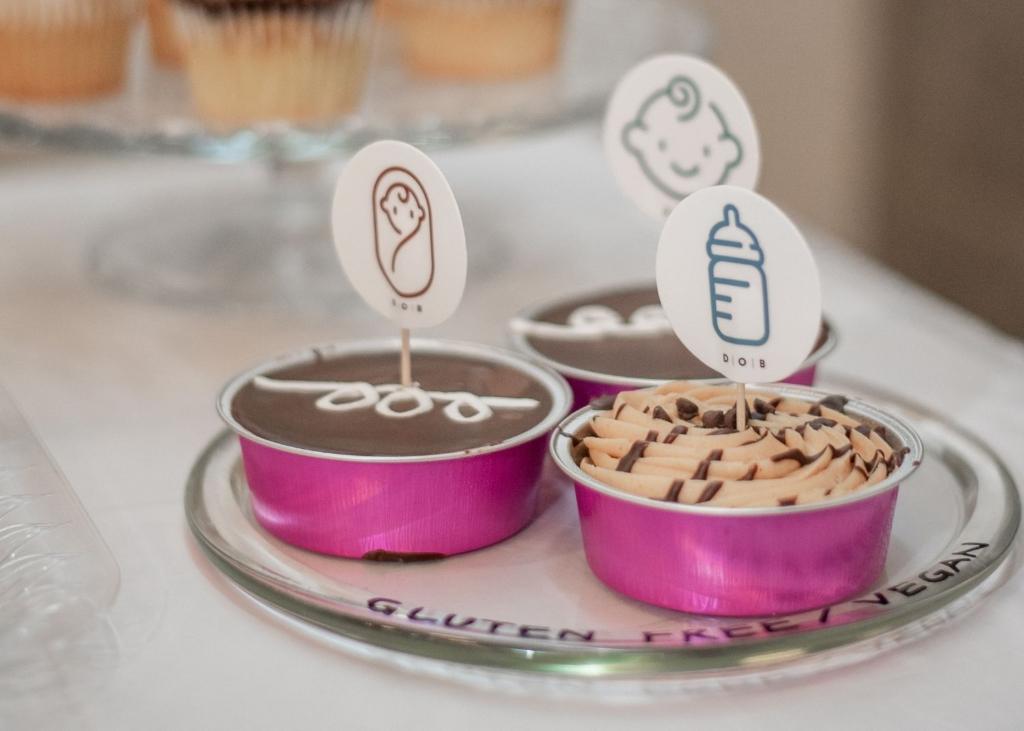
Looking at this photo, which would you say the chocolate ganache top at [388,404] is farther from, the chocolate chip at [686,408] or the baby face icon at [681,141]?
the baby face icon at [681,141]

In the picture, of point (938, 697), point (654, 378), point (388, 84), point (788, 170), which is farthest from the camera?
point (788, 170)

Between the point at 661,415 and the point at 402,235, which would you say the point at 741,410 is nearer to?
the point at 661,415

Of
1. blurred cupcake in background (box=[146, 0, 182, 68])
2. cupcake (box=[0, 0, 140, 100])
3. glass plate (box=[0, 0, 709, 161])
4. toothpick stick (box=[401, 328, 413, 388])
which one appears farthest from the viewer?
blurred cupcake in background (box=[146, 0, 182, 68])

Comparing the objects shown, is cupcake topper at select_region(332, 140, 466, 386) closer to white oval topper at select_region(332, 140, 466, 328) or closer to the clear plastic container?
white oval topper at select_region(332, 140, 466, 328)

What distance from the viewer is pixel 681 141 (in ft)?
4.79

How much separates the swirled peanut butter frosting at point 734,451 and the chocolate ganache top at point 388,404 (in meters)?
0.11

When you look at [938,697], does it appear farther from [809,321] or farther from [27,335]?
[27,335]

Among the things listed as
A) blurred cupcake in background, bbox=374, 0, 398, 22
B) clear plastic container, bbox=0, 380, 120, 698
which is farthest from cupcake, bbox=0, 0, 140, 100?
clear plastic container, bbox=0, 380, 120, 698

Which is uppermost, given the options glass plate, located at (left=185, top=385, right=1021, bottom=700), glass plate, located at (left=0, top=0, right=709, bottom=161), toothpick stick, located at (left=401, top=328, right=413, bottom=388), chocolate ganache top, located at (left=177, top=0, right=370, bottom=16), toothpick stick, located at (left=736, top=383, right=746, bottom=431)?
chocolate ganache top, located at (left=177, top=0, right=370, bottom=16)

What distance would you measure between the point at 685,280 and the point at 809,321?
12 centimetres

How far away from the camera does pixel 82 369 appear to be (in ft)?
5.83

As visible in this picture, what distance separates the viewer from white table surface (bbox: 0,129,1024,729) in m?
0.97

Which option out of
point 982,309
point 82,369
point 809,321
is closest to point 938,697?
point 809,321

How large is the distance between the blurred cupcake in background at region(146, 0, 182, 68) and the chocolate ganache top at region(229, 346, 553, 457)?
1168 millimetres
